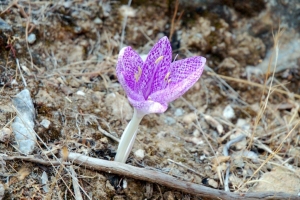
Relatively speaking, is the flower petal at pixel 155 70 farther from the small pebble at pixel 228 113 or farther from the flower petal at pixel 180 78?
the small pebble at pixel 228 113

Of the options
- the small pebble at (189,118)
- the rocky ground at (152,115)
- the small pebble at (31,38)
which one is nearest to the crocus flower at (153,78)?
the rocky ground at (152,115)

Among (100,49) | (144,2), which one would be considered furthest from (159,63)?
(144,2)

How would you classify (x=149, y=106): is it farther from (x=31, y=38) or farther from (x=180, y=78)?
(x=31, y=38)

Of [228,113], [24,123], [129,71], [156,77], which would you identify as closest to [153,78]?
[156,77]

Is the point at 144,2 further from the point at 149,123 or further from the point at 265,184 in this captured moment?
the point at 265,184

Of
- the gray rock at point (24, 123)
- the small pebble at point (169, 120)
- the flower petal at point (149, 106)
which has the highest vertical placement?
the flower petal at point (149, 106)
